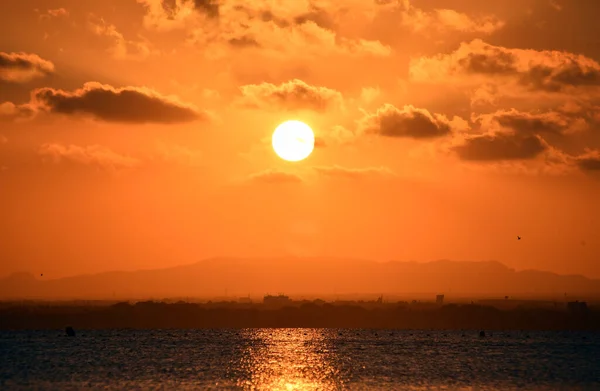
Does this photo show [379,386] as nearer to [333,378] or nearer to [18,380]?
[333,378]

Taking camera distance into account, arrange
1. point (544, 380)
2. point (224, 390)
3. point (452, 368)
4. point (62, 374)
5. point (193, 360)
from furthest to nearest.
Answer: point (193, 360) → point (452, 368) → point (62, 374) → point (544, 380) → point (224, 390)

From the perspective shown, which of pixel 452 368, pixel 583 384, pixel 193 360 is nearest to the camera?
pixel 583 384

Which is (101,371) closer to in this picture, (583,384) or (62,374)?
(62,374)

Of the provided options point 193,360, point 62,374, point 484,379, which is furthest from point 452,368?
point 62,374

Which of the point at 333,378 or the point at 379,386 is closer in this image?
the point at 379,386

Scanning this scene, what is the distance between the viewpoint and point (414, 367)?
17212 centimetres

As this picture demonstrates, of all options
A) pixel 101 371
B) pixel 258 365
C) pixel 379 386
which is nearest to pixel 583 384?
pixel 379 386

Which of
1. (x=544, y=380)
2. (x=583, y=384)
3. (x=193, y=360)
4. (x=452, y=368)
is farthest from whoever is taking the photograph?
(x=193, y=360)

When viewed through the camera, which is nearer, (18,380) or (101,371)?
(18,380)

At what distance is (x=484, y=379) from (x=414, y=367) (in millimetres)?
30201

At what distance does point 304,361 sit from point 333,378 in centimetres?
4974

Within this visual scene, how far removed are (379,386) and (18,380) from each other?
6063 centimetres

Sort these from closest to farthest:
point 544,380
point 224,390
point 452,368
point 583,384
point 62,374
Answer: point 224,390 → point 583,384 → point 544,380 → point 62,374 → point 452,368

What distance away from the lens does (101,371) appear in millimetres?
158750
